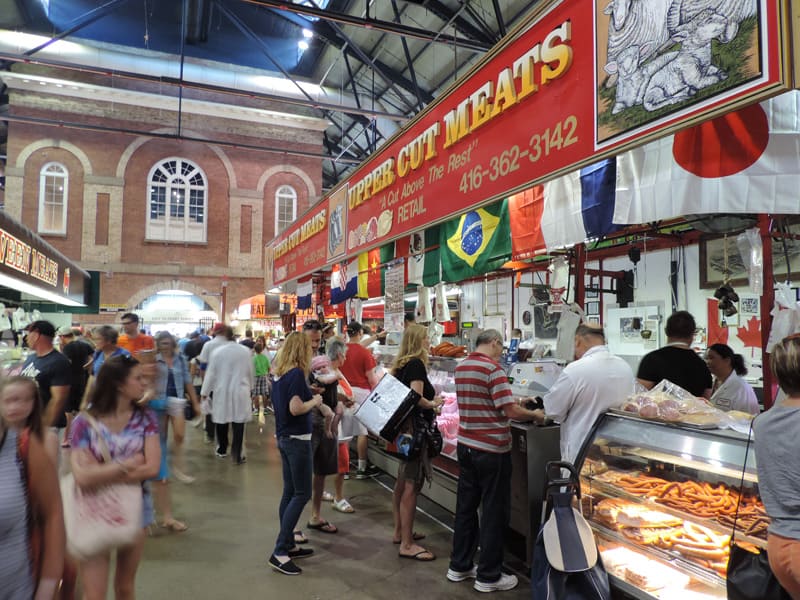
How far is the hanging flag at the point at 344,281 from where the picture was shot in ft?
27.5

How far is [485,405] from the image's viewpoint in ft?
12.1

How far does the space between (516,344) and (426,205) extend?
5.02 m

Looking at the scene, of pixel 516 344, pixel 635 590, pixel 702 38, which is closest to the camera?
pixel 702 38

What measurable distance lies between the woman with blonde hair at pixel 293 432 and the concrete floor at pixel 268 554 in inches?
7.8

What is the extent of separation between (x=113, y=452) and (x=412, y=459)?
7.25ft

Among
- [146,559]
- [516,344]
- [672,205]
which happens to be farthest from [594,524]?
[516,344]

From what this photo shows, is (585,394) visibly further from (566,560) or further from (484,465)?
(566,560)

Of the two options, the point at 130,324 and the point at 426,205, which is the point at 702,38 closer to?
the point at 426,205

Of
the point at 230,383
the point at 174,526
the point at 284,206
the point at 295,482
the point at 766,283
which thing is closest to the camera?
the point at 766,283

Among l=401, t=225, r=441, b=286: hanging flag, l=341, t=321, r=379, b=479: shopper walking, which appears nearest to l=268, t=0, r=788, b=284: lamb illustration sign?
l=401, t=225, r=441, b=286: hanging flag

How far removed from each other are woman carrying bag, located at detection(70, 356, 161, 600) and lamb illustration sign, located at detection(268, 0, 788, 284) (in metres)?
2.62

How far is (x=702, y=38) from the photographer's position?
2.42 metres

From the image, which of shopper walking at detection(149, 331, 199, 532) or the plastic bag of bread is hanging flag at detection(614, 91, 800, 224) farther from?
shopper walking at detection(149, 331, 199, 532)

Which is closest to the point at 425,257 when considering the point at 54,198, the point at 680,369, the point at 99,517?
the point at 680,369
